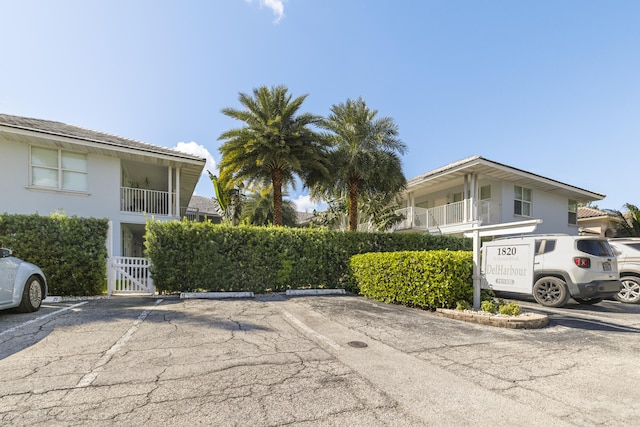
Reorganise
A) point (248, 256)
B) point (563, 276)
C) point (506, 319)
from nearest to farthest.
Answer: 1. point (506, 319)
2. point (563, 276)
3. point (248, 256)

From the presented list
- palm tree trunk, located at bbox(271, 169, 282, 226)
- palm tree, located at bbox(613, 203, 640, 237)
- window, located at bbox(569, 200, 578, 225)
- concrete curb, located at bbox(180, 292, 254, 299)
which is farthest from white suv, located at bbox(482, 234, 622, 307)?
palm tree, located at bbox(613, 203, 640, 237)

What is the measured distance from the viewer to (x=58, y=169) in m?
13.8

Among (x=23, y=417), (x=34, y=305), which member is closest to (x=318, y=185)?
(x=34, y=305)

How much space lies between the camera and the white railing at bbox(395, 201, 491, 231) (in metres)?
19.1

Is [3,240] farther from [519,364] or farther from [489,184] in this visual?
[489,184]

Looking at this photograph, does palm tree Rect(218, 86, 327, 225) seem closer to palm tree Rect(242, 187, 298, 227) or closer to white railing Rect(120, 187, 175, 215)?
white railing Rect(120, 187, 175, 215)

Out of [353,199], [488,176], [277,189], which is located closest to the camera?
[277,189]

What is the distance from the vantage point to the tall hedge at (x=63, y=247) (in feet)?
28.7

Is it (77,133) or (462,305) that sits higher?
(77,133)

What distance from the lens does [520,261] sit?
727 centimetres

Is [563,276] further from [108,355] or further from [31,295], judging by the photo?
[31,295]

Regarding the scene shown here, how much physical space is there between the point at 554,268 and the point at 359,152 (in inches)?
398

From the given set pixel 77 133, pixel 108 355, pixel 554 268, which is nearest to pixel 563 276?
pixel 554 268

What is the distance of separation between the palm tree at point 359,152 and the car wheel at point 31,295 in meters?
12.0
